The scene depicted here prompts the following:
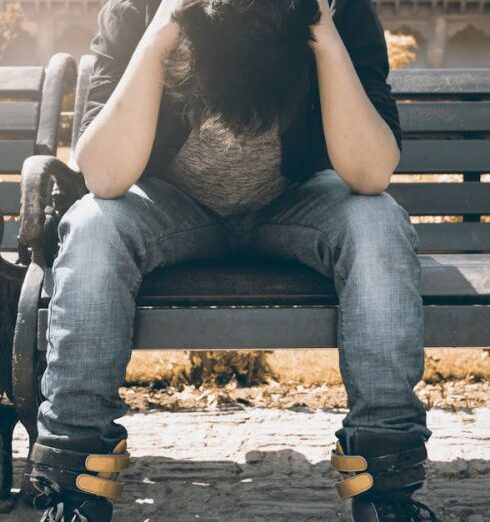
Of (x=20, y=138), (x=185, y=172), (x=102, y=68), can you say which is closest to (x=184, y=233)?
(x=185, y=172)

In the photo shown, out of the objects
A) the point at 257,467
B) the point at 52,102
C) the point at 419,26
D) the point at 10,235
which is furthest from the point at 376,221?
the point at 419,26

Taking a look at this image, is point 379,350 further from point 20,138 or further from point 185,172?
point 20,138

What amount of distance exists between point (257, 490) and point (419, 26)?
1482 inches

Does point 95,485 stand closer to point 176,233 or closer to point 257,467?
point 176,233

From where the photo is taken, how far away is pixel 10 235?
2.80 m

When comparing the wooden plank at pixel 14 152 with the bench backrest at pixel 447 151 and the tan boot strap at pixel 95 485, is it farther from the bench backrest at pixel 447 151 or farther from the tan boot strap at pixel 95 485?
the tan boot strap at pixel 95 485

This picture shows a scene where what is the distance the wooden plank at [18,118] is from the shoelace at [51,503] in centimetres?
151

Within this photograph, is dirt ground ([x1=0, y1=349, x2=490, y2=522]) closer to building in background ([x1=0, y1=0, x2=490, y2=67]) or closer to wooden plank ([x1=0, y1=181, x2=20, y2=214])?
wooden plank ([x1=0, y1=181, x2=20, y2=214])

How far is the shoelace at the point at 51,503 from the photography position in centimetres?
174

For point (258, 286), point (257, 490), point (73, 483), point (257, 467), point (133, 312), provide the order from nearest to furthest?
point (73, 483)
point (133, 312)
point (258, 286)
point (257, 490)
point (257, 467)

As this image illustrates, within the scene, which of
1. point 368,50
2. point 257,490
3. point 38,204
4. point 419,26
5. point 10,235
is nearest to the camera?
point 38,204

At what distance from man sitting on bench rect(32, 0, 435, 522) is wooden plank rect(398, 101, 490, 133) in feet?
2.44

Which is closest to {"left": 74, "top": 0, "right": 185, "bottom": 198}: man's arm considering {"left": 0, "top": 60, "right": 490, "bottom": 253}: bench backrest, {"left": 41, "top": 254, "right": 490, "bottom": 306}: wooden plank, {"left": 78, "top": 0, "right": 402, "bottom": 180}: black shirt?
{"left": 78, "top": 0, "right": 402, "bottom": 180}: black shirt

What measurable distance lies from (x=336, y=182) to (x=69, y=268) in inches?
28.1
